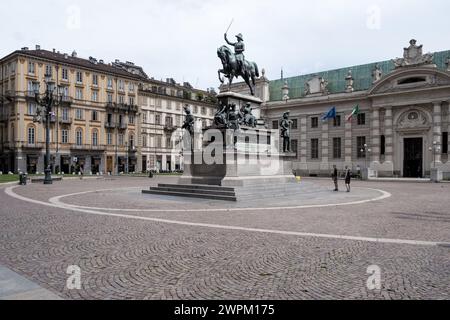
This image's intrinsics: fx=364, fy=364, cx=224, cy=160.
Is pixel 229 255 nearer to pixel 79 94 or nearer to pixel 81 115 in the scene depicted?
pixel 81 115

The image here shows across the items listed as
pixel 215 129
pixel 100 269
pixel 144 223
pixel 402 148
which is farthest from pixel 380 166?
pixel 100 269

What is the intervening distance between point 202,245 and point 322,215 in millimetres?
5985

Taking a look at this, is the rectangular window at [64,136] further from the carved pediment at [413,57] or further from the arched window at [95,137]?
the carved pediment at [413,57]

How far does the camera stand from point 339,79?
60.8 meters

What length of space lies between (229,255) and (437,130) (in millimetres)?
49413

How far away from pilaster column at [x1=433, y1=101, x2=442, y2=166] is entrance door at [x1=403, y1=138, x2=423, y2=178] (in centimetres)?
237

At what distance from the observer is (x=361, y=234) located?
9.32 metres

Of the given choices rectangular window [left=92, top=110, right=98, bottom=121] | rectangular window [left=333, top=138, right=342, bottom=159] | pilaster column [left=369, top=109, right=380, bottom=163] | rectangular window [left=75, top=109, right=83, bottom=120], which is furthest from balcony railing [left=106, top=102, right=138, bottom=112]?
pilaster column [left=369, top=109, right=380, bottom=163]

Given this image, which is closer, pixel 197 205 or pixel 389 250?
pixel 389 250

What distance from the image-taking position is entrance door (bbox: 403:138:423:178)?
164 feet

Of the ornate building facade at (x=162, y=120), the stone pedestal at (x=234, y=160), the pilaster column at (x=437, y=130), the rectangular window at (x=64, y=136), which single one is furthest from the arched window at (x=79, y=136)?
the pilaster column at (x=437, y=130)

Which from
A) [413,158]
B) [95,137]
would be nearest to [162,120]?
[95,137]

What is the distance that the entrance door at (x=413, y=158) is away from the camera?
50.1 m

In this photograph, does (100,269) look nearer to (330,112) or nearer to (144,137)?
(330,112)
